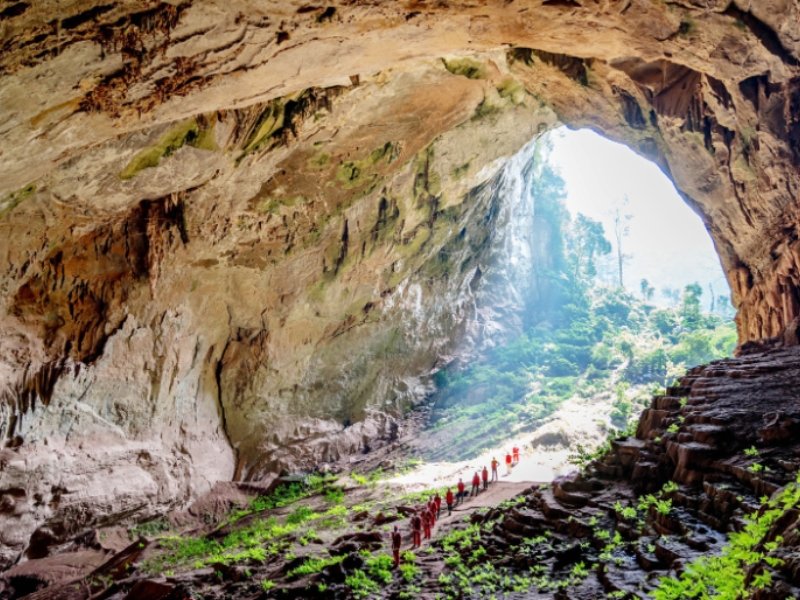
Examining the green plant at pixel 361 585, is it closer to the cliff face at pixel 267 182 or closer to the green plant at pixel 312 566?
the green plant at pixel 312 566

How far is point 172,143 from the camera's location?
1330 centimetres

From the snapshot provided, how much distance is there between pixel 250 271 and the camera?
19.1 m

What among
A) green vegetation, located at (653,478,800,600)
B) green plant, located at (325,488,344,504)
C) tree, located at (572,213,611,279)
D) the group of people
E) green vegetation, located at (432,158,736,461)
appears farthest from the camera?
tree, located at (572,213,611,279)

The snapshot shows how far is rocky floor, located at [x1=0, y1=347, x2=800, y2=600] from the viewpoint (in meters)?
7.95

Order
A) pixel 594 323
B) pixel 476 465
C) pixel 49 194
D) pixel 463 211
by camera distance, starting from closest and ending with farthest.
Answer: pixel 49 194, pixel 476 465, pixel 463 211, pixel 594 323

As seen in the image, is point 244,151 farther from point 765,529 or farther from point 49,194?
point 765,529

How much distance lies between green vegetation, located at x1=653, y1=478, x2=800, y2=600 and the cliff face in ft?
28.5

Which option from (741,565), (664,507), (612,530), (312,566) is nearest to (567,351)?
(612,530)

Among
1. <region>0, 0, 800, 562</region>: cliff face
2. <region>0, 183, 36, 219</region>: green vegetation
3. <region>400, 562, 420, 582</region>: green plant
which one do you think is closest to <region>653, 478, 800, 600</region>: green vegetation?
<region>400, 562, 420, 582</region>: green plant

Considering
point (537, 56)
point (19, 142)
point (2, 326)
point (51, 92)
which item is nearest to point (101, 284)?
point (2, 326)

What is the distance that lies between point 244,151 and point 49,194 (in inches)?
192

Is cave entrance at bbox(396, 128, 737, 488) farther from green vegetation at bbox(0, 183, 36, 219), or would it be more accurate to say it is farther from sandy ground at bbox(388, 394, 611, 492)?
green vegetation at bbox(0, 183, 36, 219)

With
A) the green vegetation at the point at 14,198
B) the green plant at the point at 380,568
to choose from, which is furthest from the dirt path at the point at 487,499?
the green vegetation at the point at 14,198

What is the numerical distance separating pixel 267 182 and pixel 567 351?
25578 millimetres
